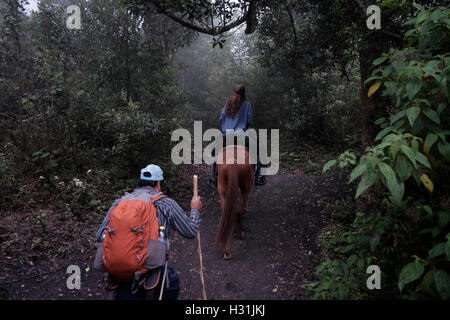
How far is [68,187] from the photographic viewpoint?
22.8 ft

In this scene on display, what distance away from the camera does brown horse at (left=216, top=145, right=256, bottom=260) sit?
5207 mm

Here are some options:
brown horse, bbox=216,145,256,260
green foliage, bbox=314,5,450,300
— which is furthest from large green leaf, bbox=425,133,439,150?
brown horse, bbox=216,145,256,260

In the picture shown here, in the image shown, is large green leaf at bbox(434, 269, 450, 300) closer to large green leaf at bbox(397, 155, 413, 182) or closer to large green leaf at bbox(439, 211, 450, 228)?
large green leaf at bbox(439, 211, 450, 228)

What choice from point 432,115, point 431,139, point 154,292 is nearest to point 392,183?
point 431,139

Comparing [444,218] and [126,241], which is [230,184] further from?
[444,218]

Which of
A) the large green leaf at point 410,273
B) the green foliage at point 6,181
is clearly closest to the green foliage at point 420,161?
the large green leaf at point 410,273

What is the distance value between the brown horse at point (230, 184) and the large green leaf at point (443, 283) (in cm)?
303

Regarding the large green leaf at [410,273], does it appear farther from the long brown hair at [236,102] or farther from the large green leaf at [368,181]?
the long brown hair at [236,102]

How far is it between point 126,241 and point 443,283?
8.16ft

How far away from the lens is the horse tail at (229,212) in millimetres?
5184

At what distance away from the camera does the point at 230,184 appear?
532cm
